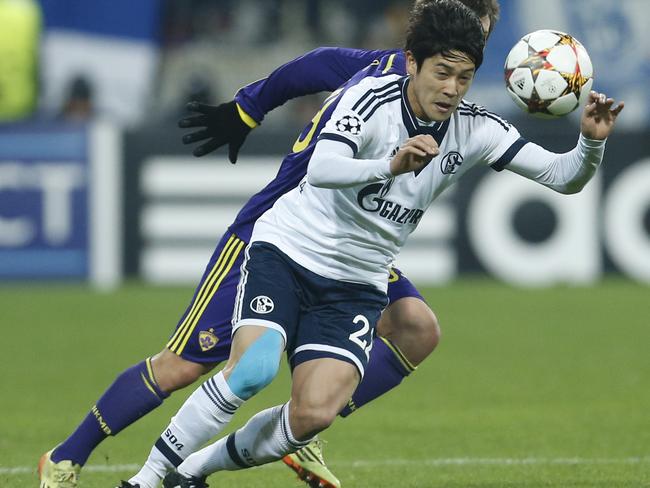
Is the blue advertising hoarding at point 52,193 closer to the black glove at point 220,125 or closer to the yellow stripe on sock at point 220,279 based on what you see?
the black glove at point 220,125

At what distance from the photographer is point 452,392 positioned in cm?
851

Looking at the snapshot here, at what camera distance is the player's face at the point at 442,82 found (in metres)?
4.74

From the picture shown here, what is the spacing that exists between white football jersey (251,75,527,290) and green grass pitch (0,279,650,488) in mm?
1125

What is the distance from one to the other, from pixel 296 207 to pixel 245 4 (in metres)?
15.1

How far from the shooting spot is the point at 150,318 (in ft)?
38.3

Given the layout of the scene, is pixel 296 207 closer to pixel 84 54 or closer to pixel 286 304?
pixel 286 304

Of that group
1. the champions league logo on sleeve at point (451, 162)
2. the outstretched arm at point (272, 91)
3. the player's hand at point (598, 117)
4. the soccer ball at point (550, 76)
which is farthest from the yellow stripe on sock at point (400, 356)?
the player's hand at point (598, 117)

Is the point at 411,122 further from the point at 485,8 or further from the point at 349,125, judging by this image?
the point at 485,8

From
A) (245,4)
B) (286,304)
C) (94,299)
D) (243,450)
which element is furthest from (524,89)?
(245,4)

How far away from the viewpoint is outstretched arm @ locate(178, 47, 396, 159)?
18.8ft

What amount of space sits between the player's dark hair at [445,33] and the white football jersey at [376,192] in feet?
0.63

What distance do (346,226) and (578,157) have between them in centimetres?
91

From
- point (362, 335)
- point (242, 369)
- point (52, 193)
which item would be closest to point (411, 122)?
point (362, 335)

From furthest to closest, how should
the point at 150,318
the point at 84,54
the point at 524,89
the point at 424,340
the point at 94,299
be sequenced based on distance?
the point at 84,54 < the point at 94,299 < the point at 150,318 < the point at 424,340 < the point at 524,89
